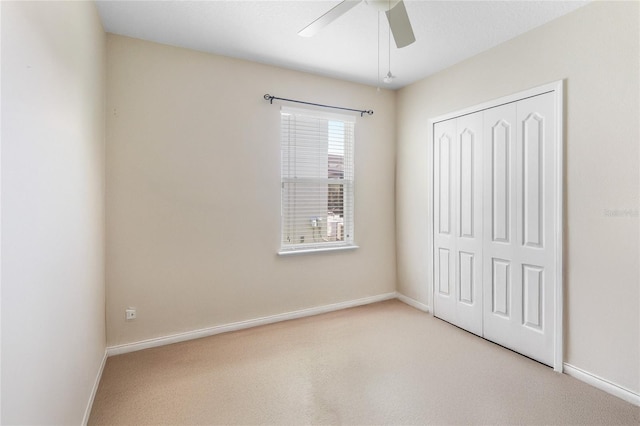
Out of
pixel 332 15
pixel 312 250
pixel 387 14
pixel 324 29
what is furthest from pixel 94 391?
pixel 324 29

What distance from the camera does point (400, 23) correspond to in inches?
68.6

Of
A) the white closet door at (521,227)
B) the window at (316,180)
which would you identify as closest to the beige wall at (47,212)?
the window at (316,180)

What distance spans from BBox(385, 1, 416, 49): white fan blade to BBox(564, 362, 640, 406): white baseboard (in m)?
2.59

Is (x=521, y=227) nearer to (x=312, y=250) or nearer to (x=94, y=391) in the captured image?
(x=312, y=250)

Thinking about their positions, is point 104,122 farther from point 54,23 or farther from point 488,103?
point 488,103

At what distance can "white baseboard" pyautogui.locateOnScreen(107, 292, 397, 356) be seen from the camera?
2650mm

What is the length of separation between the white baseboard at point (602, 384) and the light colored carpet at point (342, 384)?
51mm

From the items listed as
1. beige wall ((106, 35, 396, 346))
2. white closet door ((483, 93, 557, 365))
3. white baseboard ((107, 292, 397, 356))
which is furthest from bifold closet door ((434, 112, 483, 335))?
beige wall ((106, 35, 396, 346))

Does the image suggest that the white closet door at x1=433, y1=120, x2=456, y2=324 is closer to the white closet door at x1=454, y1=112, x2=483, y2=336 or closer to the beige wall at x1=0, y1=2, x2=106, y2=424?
the white closet door at x1=454, y1=112, x2=483, y2=336

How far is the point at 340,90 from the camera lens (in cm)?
357

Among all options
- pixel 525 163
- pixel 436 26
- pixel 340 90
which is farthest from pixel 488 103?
pixel 340 90

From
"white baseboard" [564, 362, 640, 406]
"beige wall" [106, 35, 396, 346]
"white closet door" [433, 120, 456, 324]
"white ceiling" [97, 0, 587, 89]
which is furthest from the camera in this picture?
"white closet door" [433, 120, 456, 324]

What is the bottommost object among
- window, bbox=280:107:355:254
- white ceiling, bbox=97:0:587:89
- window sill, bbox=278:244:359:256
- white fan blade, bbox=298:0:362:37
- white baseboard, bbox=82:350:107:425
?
white baseboard, bbox=82:350:107:425

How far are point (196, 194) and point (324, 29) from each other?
1.79m
